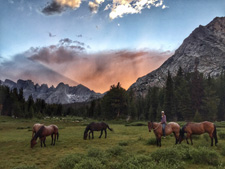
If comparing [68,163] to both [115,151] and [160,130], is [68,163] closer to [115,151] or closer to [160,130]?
[115,151]

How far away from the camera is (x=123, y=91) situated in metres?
63.6

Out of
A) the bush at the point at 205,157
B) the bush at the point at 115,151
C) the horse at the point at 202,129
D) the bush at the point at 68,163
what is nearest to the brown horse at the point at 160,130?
the horse at the point at 202,129

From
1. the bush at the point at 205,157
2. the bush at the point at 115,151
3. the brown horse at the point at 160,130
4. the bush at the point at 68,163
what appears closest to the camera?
the bush at the point at 68,163

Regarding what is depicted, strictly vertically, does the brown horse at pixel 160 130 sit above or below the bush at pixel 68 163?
above

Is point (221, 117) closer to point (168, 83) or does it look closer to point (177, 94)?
point (177, 94)

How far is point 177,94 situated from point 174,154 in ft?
198

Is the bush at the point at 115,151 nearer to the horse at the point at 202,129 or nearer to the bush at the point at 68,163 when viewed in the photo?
the bush at the point at 68,163

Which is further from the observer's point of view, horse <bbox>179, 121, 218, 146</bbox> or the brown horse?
the brown horse

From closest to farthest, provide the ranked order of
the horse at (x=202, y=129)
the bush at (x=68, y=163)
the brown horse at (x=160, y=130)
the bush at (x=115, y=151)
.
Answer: the bush at (x=68, y=163) < the bush at (x=115, y=151) < the horse at (x=202, y=129) < the brown horse at (x=160, y=130)

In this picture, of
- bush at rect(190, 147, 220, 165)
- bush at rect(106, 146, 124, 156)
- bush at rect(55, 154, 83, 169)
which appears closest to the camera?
bush at rect(55, 154, 83, 169)

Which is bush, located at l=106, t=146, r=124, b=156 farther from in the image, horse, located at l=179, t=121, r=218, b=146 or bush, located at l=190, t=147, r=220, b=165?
horse, located at l=179, t=121, r=218, b=146

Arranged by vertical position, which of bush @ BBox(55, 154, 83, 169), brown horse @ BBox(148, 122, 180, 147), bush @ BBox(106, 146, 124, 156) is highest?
brown horse @ BBox(148, 122, 180, 147)

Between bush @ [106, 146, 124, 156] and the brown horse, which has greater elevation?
the brown horse

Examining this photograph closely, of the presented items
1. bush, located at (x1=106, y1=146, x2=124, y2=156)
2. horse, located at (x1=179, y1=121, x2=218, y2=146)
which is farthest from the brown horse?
bush, located at (x1=106, y1=146, x2=124, y2=156)
